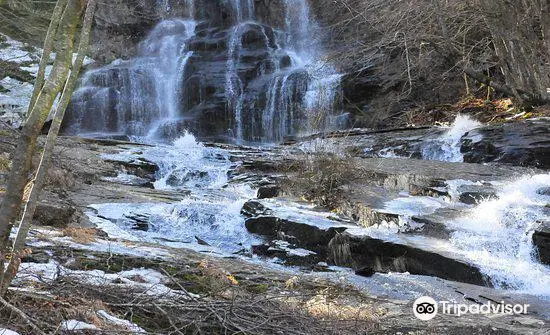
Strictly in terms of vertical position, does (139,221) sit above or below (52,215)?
below

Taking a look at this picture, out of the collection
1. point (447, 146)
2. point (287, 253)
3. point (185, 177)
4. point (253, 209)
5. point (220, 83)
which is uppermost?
point (220, 83)

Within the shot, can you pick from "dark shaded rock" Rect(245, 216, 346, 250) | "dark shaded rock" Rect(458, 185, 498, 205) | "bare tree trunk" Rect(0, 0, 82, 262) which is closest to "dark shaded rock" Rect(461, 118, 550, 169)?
"dark shaded rock" Rect(458, 185, 498, 205)

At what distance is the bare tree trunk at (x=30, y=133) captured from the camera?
2498mm

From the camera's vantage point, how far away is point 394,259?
622 cm

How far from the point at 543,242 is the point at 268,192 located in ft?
15.0

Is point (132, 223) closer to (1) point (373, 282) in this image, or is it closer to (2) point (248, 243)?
(2) point (248, 243)

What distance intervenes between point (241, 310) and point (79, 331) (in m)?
0.92

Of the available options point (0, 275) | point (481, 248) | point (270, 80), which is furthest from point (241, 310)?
point (270, 80)

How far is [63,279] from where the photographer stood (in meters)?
3.04

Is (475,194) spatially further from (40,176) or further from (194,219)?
(40,176)

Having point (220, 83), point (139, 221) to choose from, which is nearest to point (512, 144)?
point (139, 221)

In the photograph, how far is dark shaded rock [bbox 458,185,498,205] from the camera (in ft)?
25.5

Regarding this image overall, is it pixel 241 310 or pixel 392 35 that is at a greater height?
pixel 392 35

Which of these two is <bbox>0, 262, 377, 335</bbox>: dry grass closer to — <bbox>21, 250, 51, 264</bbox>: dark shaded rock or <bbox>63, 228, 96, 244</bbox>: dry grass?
<bbox>21, 250, 51, 264</bbox>: dark shaded rock
